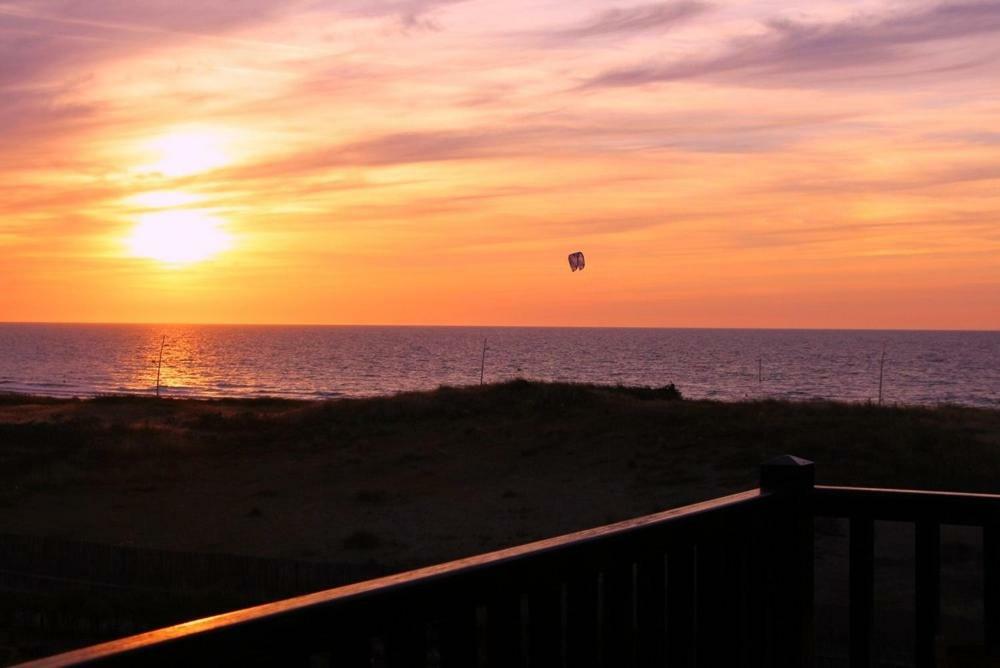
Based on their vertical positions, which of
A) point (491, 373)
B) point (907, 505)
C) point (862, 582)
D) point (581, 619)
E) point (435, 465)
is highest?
point (907, 505)

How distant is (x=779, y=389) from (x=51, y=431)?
217ft

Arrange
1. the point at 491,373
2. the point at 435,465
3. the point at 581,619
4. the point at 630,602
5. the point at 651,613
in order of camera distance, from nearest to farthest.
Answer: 1. the point at 581,619
2. the point at 630,602
3. the point at 651,613
4. the point at 435,465
5. the point at 491,373

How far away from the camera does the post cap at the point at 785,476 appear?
3.83 m

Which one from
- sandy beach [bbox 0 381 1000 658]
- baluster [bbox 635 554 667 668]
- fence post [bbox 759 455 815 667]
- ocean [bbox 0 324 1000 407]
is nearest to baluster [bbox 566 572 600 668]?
baluster [bbox 635 554 667 668]

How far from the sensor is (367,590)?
207 cm

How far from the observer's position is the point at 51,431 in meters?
32.0

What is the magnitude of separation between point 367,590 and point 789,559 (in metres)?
2.20

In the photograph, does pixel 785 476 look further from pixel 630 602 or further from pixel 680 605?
pixel 630 602

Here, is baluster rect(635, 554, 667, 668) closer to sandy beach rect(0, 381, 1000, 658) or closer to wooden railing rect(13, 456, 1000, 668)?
wooden railing rect(13, 456, 1000, 668)

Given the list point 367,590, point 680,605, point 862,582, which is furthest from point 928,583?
point 367,590

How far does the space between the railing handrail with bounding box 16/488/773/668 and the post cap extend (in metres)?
0.51

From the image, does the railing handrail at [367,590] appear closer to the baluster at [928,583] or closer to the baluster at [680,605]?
the baluster at [680,605]

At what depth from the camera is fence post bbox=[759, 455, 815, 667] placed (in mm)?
3773

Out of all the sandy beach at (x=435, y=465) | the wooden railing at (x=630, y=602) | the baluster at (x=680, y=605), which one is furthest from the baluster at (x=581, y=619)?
the sandy beach at (x=435, y=465)
